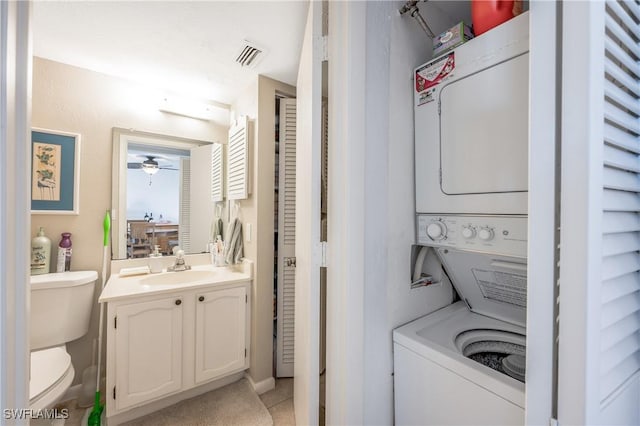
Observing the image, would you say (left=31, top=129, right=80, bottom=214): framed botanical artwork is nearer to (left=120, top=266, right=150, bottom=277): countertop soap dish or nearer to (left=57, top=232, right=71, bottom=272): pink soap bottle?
(left=57, top=232, right=71, bottom=272): pink soap bottle

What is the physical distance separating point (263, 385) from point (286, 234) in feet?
3.72

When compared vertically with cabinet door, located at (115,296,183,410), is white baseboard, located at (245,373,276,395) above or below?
below

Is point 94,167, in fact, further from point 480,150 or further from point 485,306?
point 485,306

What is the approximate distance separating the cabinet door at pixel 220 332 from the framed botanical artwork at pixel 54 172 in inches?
44.2

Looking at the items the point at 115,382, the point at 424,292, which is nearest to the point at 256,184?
the point at 424,292

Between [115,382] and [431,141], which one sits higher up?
[431,141]

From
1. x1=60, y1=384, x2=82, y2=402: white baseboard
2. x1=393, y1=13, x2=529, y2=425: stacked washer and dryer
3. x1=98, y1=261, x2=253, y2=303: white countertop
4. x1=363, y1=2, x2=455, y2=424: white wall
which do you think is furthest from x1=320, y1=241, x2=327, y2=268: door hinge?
x1=60, y1=384, x2=82, y2=402: white baseboard

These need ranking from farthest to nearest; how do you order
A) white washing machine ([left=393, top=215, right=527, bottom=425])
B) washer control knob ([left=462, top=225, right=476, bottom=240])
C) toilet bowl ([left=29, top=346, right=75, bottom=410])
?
toilet bowl ([left=29, top=346, right=75, bottom=410]) → washer control knob ([left=462, top=225, right=476, bottom=240]) → white washing machine ([left=393, top=215, right=527, bottom=425])

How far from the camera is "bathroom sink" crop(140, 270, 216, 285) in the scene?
1986 millimetres

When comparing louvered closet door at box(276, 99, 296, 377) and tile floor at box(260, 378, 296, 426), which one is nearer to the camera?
tile floor at box(260, 378, 296, 426)

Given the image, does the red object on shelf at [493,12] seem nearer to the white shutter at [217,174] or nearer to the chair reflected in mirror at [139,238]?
the white shutter at [217,174]

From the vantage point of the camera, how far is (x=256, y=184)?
1.99m

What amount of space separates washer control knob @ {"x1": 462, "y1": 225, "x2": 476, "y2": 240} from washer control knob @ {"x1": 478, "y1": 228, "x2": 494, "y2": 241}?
0.03 meters

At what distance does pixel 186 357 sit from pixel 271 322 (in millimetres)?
600
